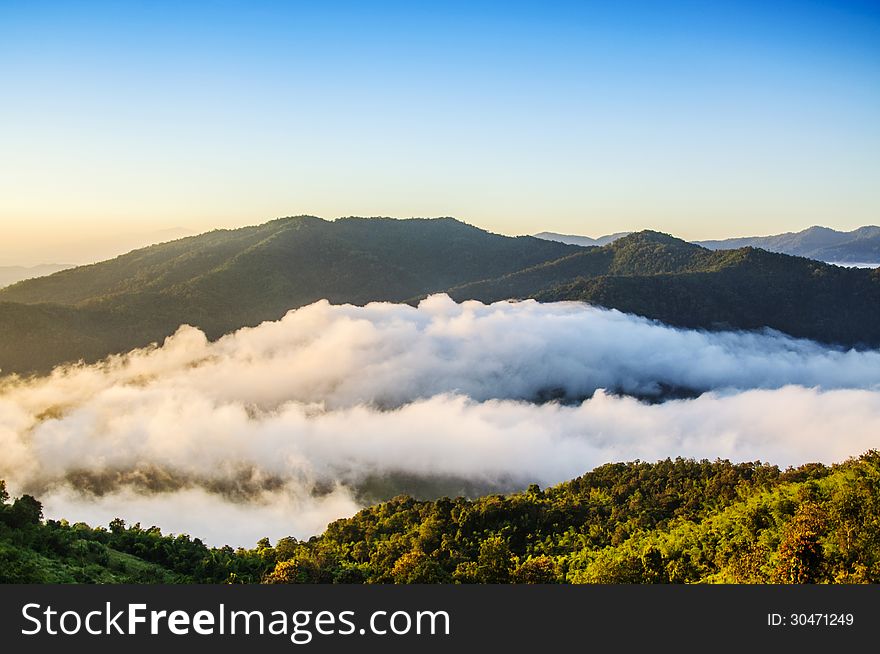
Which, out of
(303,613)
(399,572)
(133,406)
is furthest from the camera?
(133,406)

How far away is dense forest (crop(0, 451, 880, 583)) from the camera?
27.6 meters

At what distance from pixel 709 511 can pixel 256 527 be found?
89.0 metres

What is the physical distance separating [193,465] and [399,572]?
121624 mm

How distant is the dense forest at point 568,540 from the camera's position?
27609 mm

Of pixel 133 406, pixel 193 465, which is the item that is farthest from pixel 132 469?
pixel 133 406

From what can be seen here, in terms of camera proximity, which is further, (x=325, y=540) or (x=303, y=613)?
(x=325, y=540)

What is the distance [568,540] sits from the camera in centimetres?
4853

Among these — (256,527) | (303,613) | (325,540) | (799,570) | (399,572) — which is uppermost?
(303,613)

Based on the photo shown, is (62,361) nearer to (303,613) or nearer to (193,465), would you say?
(193,465)

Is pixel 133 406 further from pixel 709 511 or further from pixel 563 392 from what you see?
pixel 709 511

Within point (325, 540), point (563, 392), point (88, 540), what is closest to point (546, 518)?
point (325, 540)

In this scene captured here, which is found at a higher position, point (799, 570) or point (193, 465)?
point (799, 570)

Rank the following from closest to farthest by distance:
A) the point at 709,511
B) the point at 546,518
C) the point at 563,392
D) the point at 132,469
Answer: the point at 709,511
the point at 546,518
the point at 132,469
the point at 563,392

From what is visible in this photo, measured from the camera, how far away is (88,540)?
38906 millimetres
